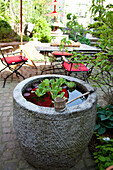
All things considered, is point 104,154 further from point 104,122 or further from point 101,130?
point 104,122

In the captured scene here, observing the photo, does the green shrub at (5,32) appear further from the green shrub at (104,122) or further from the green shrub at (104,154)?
the green shrub at (104,154)

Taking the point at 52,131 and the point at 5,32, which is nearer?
the point at 52,131

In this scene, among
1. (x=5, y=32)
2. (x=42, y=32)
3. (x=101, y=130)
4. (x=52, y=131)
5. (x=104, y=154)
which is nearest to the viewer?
(x=52, y=131)

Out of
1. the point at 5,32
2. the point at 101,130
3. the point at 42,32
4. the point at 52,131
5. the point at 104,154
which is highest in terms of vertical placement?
the point at 42,32

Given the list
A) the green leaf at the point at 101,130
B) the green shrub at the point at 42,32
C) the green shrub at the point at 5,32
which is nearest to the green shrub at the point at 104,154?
the green leaf at the point at 101,130

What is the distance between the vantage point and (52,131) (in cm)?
147

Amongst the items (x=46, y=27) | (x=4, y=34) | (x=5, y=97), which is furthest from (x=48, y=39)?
(x=5, y=97)

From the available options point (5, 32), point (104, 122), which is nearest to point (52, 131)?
point (104, 122)

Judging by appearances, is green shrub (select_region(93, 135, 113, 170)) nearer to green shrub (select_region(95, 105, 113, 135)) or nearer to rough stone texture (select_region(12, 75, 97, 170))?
green shrub (select_region(95, 105, 113, 135))

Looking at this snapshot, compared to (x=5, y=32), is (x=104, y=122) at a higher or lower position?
lower

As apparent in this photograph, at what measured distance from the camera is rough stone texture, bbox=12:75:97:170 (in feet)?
4.80

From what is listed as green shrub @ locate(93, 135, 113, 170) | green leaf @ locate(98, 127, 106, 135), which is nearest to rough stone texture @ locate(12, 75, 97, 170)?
green shrub @ locate(93, 135, 113, 170)

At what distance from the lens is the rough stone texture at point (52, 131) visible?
1.46m

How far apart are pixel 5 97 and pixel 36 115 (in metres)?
2.30
